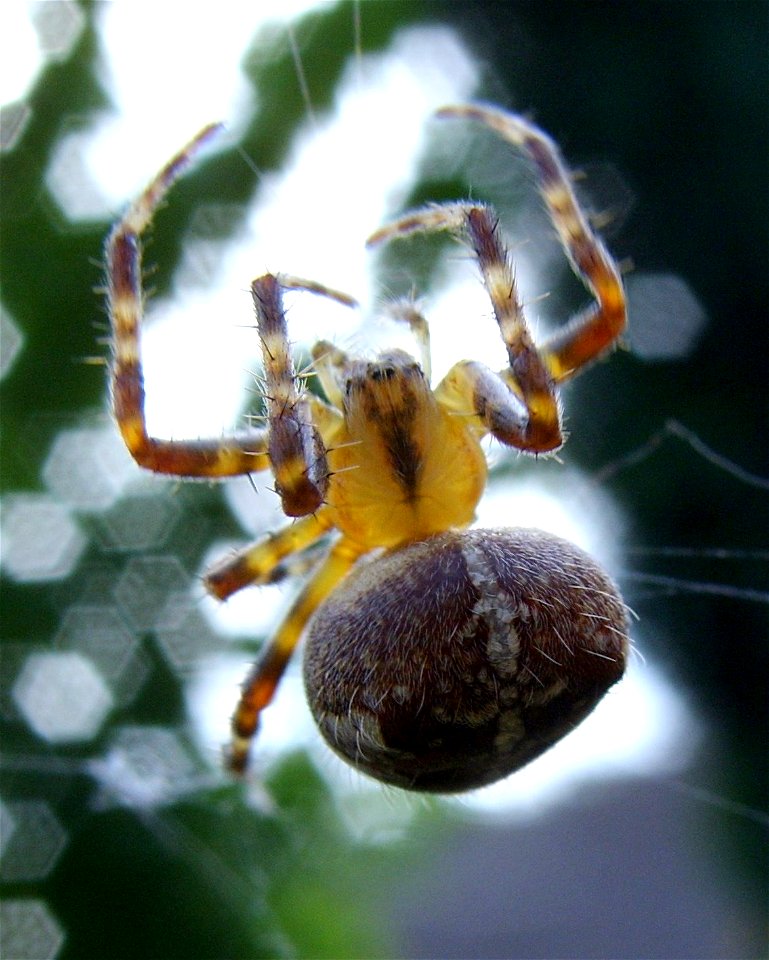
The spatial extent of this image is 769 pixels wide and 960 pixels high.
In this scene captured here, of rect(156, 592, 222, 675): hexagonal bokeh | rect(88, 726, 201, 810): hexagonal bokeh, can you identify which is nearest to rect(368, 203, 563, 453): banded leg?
rect(88, 726, 201, 810): hexagonal bokeh

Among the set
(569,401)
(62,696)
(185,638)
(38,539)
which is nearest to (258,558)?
(569,401)

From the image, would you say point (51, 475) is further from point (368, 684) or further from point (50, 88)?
point (368, 684)

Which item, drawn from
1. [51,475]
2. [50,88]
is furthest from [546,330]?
[51,475]

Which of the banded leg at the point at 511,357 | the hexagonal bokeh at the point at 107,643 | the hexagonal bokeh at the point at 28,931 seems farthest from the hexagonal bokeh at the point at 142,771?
the banded leg at the point at 511,357

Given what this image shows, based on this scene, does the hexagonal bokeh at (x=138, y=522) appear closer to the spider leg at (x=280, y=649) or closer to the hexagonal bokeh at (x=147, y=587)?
the hexagonal bokeh at (x=147, y=587)

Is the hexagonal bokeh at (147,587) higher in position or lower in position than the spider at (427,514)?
lower

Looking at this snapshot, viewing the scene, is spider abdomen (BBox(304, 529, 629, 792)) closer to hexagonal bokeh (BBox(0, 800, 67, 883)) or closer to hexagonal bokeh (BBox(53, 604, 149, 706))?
hexagonal bokeh (BBox(0, 800, 67, 883))
